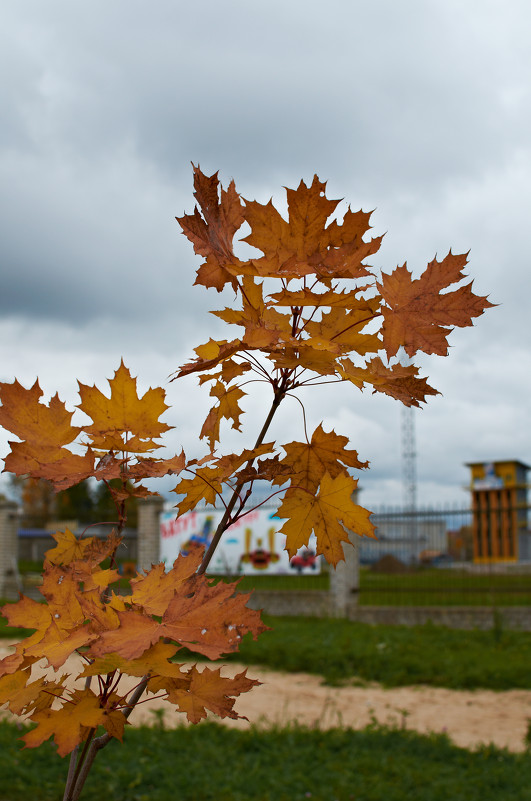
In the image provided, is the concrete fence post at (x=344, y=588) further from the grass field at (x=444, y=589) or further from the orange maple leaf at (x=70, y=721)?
the orange maple leaf at (x=70, y=721)

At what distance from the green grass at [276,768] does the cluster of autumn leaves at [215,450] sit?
10.9 feet

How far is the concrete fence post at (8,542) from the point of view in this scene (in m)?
14.4

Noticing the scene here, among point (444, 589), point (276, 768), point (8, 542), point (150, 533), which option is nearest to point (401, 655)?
point (444, 589)

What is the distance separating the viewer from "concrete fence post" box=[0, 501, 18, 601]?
47.2 ft

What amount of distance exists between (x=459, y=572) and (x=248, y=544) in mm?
3822

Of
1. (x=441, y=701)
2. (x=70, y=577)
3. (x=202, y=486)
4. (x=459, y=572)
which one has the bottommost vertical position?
(x=441, y=701)

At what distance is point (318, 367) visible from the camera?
878mm

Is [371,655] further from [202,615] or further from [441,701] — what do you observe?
[202,615]

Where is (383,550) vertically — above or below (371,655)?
above

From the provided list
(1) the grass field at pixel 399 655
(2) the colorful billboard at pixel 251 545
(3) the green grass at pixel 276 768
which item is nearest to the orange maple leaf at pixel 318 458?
(3) the green grass at pixel 276 768

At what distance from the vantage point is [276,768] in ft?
13.9

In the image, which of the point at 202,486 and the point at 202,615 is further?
the point at 202,486

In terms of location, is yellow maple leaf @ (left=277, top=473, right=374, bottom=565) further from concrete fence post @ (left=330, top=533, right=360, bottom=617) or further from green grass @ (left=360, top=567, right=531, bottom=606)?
concrete fence post @ (left=330, top=533, right=360, bottom=617)

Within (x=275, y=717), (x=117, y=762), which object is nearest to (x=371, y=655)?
(x=275, y=717)
